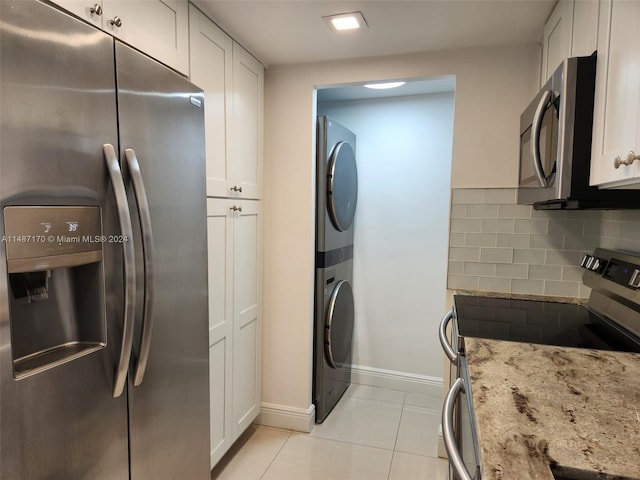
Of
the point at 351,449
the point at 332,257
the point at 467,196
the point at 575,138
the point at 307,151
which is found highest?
the point at 307,151

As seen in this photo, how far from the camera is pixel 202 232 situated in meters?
1.48

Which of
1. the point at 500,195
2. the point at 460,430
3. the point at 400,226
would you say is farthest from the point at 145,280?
the point at 400,226

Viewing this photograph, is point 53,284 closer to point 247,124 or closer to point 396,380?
point 247,124

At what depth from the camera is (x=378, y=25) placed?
1793 mm

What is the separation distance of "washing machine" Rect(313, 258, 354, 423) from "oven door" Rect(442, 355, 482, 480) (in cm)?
131

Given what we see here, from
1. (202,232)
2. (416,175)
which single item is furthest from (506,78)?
(202,232)

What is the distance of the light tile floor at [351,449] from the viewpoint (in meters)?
2.05

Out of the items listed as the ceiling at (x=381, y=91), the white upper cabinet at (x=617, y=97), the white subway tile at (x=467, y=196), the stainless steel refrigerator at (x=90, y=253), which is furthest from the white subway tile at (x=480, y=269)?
the stainless steel refrigerator at (x=90, y=253)

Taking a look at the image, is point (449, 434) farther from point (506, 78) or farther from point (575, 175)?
point (506, 78)

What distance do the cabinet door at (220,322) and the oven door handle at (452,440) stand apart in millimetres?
1158

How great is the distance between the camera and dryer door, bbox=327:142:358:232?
8.04ft

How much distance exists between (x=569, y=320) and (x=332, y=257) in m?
1.40

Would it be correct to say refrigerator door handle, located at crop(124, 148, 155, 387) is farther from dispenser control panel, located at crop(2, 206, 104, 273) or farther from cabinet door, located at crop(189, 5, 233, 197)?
cabinet door, located at crop(189, 5, 233, 197)

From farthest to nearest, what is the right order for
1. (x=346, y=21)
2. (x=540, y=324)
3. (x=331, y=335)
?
Answer: (x=331, y=335)
(x=346, y=21)
(x=540, y=324)
